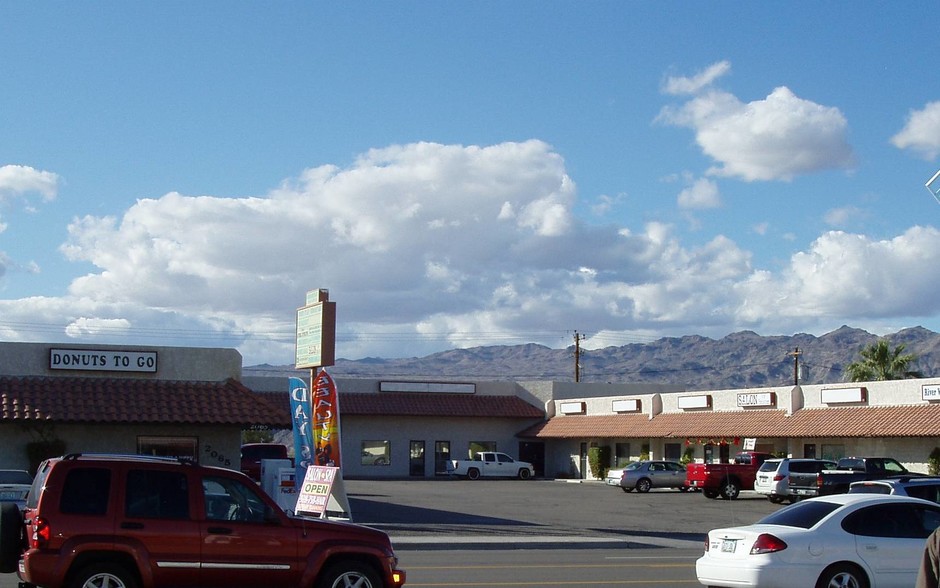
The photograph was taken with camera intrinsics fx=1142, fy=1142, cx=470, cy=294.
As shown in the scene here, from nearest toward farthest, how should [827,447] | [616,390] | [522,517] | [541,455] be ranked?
[522,517] → [827,447] → [541,455] → [616,390]

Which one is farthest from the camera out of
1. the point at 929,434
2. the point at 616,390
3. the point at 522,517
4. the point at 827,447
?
the point at 616,390

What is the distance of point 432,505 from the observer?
3884cm

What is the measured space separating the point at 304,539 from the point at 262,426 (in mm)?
19311

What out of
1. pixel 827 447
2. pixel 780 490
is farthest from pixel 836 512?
pixel 827 447

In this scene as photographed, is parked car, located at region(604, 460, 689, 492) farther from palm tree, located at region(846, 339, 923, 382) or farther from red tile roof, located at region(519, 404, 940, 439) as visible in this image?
palm tree, located at region(846, 339, 923, 382)

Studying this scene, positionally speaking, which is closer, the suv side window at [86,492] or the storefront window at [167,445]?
the suv side window at [86,492]

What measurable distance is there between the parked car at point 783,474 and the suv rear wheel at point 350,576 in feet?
98.6

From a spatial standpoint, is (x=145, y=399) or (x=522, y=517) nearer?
(x=145, y=399)

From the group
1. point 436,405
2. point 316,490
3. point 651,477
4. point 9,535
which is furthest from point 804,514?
point 436,405

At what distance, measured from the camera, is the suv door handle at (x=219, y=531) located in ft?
40.0

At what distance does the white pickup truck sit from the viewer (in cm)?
6425

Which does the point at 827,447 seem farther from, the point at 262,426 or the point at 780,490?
the point at 262,426

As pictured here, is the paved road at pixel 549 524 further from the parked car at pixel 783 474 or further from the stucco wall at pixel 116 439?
the stucco wall at pixel 116 439

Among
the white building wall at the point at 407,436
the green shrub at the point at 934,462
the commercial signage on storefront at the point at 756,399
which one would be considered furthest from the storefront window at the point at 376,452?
the green shrub at the point at 934,462
